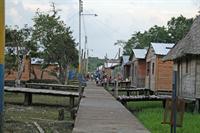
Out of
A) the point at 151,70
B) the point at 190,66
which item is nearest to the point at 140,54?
the point at 151,70

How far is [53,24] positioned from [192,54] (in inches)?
1152

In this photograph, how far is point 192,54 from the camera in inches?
938

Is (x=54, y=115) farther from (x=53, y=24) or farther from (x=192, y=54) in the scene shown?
(x=53, y=24)

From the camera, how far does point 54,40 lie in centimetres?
5119

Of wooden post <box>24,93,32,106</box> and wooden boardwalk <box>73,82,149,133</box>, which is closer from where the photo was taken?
wooden boardwalk <box>73,82,149,133</box>

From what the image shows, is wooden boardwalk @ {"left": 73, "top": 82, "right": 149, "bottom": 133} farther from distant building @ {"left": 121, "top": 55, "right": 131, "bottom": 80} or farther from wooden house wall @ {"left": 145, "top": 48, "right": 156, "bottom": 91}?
distant building @ {"left": 121, "top": 55, "right": 131, "bottom": 80}

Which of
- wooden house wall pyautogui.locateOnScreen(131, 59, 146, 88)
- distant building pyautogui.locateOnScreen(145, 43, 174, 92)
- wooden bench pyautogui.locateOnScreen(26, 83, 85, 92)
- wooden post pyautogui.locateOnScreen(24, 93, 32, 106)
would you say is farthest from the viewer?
wooden house wall pyautogui.locateOnScreen(131, 59, 146, 88)

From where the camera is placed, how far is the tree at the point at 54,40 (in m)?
50.5

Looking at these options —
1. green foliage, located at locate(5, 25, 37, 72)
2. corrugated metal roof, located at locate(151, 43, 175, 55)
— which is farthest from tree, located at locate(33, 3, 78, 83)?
corrugated metal roof, located at locate(151, 43, 175, 55)

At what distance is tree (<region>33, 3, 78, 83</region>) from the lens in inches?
1987

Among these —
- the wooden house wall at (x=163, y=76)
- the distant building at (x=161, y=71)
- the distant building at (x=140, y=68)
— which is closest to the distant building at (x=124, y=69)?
the distant building at (x=140, y=68)

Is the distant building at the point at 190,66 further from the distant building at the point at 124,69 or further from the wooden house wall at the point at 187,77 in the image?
the distant building at the point at 124,69

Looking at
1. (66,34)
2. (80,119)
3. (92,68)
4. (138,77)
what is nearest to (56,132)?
(80,119)

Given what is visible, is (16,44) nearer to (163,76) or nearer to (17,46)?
(17,46)
